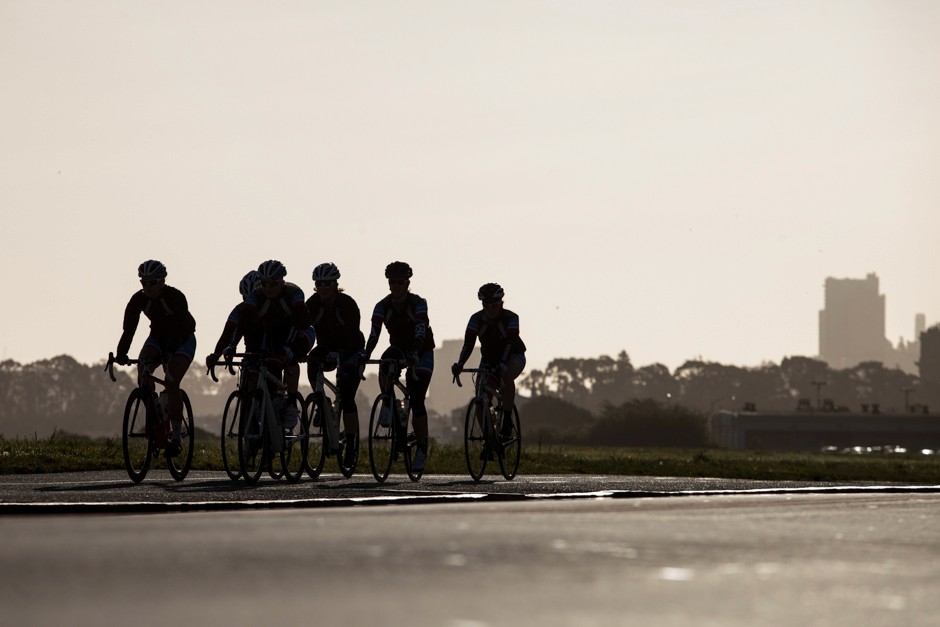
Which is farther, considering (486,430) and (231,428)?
(486,430)

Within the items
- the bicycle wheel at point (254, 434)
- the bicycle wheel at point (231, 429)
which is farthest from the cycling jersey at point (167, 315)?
the bicycle wheel at point (254, 434)

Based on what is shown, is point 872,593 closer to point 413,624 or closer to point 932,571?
point 932,571

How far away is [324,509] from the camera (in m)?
12.7

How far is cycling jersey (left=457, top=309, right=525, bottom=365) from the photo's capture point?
18.7 metres

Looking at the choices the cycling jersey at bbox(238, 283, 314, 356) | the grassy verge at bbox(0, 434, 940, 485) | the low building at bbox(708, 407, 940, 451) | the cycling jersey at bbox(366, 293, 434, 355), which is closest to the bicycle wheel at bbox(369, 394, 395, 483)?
the cycling jersey at bbox(366, 293, 434, 355)

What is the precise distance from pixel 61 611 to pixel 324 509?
21.7 feet

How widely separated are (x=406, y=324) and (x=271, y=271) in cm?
172

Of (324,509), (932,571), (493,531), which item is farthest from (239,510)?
(932,571)

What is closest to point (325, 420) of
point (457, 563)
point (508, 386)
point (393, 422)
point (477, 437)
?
point (393, 422)

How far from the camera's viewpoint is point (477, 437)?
59.6 feet

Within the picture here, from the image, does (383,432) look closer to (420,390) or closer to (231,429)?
(420,390)

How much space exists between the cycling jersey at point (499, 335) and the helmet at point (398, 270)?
1119mm

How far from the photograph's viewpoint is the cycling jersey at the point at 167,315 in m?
16.7

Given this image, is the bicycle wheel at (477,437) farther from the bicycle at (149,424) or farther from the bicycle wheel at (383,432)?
the bicycle at (149,424)
